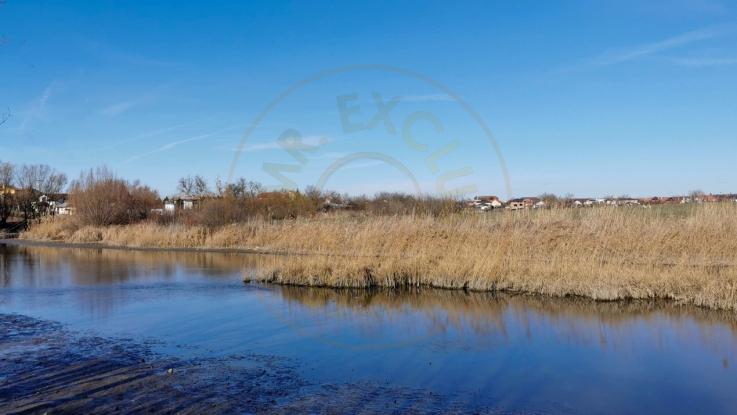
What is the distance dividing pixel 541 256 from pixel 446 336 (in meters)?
7.13

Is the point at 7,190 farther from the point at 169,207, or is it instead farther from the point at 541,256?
the point at 541,256

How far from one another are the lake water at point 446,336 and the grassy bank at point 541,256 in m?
0.62

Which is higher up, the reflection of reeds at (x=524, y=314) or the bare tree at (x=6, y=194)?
the bare tree at (x=6, y=194)

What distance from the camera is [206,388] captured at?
629 cm

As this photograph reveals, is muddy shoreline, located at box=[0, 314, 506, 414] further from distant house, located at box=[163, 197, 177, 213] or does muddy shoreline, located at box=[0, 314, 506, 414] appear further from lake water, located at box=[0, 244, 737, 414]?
distant house, located at box=[163, 197, 177, 213]

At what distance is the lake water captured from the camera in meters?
6.58

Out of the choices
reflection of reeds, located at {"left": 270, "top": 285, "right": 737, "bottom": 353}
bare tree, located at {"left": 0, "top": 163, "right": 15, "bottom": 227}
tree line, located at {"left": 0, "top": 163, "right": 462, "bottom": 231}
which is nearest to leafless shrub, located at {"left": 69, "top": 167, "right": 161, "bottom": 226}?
tree line, located at {"left": 0, "top": 163, "right": 462, "bottom": 231}

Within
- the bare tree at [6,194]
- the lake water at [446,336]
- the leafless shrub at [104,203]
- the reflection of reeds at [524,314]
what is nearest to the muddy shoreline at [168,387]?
the lake water at [446,336]

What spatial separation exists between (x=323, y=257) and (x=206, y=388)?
370 inches

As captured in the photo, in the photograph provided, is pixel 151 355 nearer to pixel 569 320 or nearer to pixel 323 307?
pixel 323 307

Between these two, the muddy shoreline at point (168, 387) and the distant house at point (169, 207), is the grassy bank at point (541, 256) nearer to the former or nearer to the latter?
the muddy shoreline at point (168, 387)

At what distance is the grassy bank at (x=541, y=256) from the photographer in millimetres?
12508

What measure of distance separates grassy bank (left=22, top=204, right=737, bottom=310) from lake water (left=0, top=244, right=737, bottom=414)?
623mm

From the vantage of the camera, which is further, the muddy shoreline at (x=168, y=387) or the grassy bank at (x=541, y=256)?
the grassy bank at (x=541, y=256)
